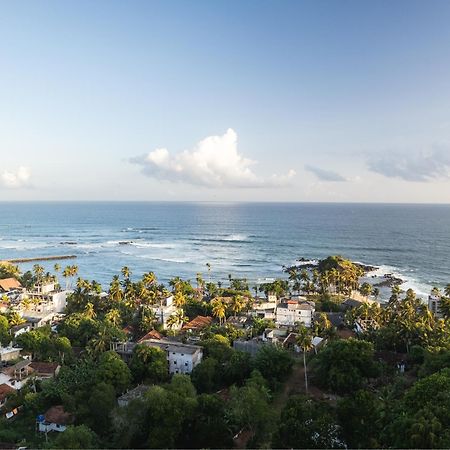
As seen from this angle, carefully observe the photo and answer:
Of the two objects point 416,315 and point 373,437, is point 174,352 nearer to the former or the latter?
point 373,437

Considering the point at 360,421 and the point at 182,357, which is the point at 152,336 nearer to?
the point at 182,357

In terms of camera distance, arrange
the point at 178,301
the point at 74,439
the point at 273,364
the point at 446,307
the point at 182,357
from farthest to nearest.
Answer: the point at 178,301 → the point at 446,307 → the point at 182,357 → the point at 273,364 → the point at 74,439

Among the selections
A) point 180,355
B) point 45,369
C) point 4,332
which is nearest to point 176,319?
point 180,355

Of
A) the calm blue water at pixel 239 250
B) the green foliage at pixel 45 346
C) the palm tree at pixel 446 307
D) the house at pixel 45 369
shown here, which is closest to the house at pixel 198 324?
the green foliage at pixel 45 346

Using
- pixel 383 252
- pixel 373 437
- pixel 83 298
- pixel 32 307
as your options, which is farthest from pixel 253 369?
pixel 383 252

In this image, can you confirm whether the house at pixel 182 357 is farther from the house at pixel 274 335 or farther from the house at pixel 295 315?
the house at pixel 295 315
